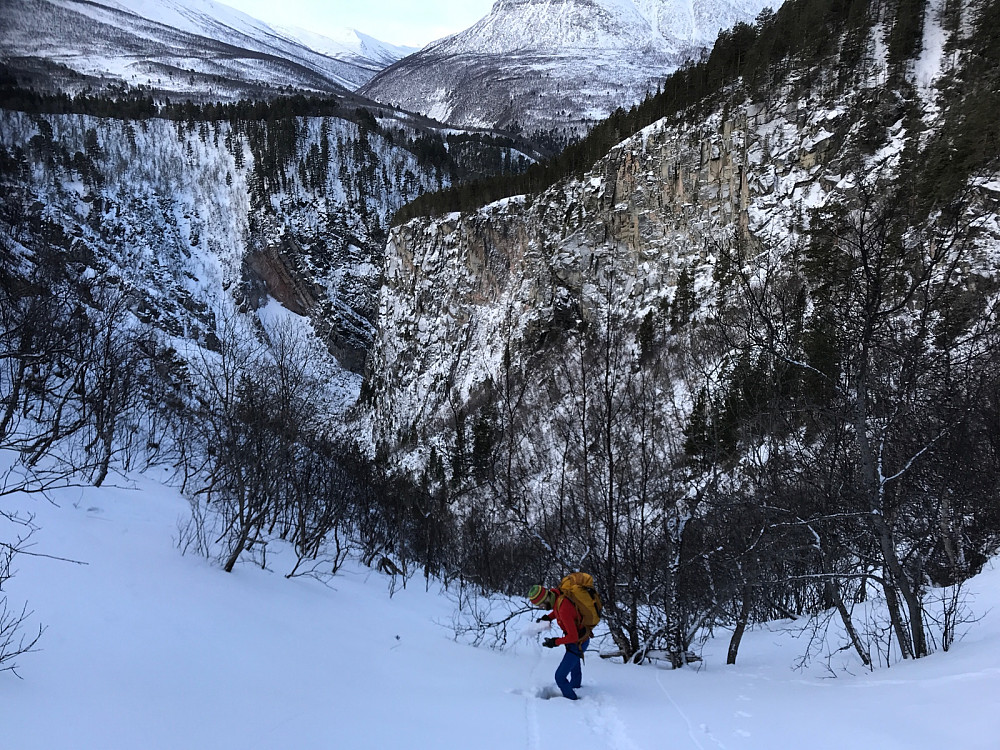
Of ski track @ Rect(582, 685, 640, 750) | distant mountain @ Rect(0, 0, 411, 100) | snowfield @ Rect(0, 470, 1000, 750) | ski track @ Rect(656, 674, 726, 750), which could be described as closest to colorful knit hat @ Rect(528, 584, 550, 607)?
snowfield @ Rect(0, 470, 1000, 750)

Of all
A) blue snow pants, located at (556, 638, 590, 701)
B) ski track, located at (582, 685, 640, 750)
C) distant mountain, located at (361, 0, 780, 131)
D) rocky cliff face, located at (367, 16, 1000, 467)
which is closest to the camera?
ski track, located at (582, 685, 640, 750)

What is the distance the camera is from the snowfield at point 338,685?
3.85 meters

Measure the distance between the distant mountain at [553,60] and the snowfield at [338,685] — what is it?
11512cm

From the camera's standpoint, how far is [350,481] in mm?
28266

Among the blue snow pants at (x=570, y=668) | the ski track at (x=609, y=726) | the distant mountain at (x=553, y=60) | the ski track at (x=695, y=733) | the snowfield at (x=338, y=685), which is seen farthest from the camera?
the distant mountain at (x=553, y=60)

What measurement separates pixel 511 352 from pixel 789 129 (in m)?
20.5

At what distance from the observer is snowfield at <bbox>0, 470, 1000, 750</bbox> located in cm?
385

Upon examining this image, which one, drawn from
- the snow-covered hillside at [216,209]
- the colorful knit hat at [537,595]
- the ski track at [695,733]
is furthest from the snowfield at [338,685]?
the snow-covered hillside at [216,209]

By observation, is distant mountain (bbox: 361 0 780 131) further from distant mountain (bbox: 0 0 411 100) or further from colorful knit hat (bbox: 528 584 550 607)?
colorful knit hat (bbox: 528 584 550 607)

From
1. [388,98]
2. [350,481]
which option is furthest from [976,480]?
[388,98]

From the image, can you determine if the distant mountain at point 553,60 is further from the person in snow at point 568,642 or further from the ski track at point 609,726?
the ski track at point 609,726

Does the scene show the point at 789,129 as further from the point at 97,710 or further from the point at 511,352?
the point at 97,710

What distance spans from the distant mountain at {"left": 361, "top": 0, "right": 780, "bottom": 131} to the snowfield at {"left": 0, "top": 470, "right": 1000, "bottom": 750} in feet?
378

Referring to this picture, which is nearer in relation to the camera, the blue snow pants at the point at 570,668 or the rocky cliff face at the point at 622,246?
the blue snow pants at the point at 570,668
